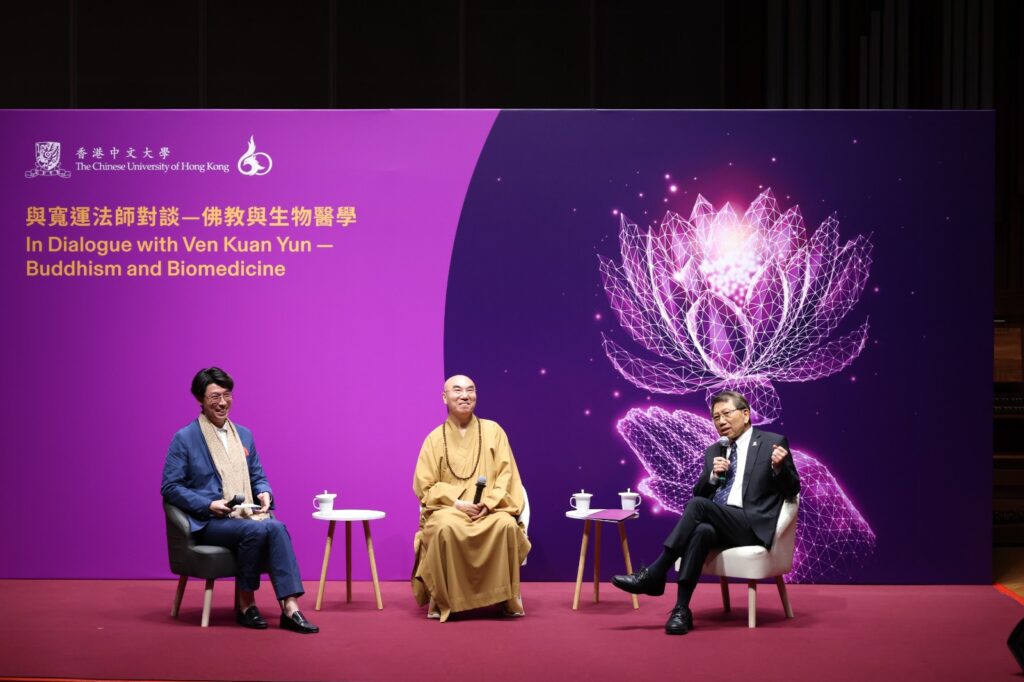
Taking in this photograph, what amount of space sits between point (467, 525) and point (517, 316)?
1.28 m

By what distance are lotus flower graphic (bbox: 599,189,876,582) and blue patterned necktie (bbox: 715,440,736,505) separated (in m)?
0.68

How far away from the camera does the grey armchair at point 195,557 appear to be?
16.3 ft

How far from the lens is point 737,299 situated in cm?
599

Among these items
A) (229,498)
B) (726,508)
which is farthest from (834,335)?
(229,498)

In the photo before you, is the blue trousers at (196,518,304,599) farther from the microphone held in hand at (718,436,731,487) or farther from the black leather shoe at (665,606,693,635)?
the microphone held in hand at (718,436,731,487)

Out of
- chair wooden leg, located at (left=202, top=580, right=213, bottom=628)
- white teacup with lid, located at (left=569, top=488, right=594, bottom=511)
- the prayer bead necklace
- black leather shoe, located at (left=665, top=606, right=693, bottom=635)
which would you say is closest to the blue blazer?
chair wooden leg, located at (left=202, top=580, right=213, bottom=628)

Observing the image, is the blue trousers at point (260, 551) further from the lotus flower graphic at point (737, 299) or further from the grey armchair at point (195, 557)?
the lotus flower graphic at point (737, 299)

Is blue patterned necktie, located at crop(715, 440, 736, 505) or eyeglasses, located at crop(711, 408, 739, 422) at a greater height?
eyeglasses, located at crop(711, 408, 739, 422)

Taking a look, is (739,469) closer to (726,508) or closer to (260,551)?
(726,508)

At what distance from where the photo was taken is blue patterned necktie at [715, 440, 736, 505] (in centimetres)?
530

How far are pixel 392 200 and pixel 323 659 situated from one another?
2581 mm

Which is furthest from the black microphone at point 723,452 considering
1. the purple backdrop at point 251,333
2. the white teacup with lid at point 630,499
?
the purple backdrop at point 251,333

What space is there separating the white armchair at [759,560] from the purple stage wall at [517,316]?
0.91 m
